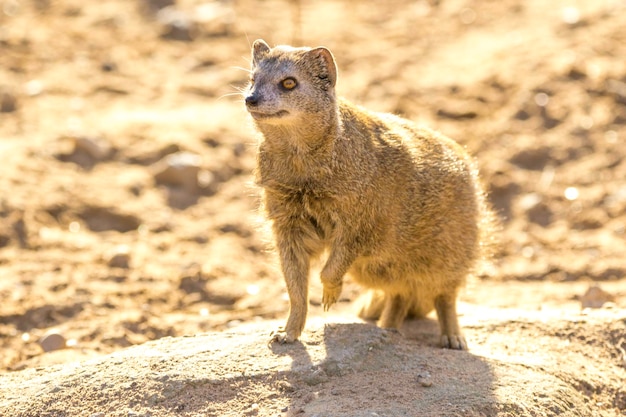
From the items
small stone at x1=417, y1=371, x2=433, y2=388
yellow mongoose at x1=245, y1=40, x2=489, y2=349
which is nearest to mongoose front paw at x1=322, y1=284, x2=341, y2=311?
yellow mongoose at x1=245, y1=40, x2=489, y2=349

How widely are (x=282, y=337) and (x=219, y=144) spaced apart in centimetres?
447

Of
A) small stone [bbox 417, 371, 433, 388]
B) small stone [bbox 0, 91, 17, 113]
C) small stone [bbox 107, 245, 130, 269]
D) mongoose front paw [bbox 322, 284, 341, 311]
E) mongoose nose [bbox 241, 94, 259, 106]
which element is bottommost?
small stone [bbox 107, 245, 130, 269]

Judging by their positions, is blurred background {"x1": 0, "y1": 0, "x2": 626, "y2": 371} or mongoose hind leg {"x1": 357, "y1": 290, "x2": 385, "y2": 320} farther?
blurred background {"x1": 0, "y1": 0, "x2": 626, "y2": 371}

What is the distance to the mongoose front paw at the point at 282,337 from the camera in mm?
5043

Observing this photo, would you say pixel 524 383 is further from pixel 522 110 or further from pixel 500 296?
pixel 522 110

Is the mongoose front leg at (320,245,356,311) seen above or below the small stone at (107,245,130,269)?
above

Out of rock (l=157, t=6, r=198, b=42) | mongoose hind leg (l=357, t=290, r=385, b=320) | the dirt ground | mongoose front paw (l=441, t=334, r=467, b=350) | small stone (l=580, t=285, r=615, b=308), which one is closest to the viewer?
mongoose front paw (l=441, t=334, r=467, b=350)

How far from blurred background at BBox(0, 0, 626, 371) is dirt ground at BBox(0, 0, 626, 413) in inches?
0.9

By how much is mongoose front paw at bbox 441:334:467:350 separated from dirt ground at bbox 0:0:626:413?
0.21 metres

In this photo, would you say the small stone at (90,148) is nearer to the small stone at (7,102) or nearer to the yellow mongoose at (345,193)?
the small stone at (7,102)

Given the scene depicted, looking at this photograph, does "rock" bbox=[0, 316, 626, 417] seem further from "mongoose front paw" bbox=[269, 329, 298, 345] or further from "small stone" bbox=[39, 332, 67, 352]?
"small stone" bbox=[39, 332, 67, 352]

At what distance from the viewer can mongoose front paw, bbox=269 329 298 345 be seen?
5.04m

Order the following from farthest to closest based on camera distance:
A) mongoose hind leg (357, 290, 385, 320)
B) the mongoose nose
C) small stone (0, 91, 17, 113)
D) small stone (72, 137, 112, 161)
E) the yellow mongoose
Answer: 1. small stone (0, 91, 17, 113)
2. small stone (72, 137, 112, 161)
3. mongoose hind leg (357, 290, 385, 320)
4. the yellow mongoose
5. the mongoose nose

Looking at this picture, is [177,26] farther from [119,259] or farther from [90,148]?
[119,259]
